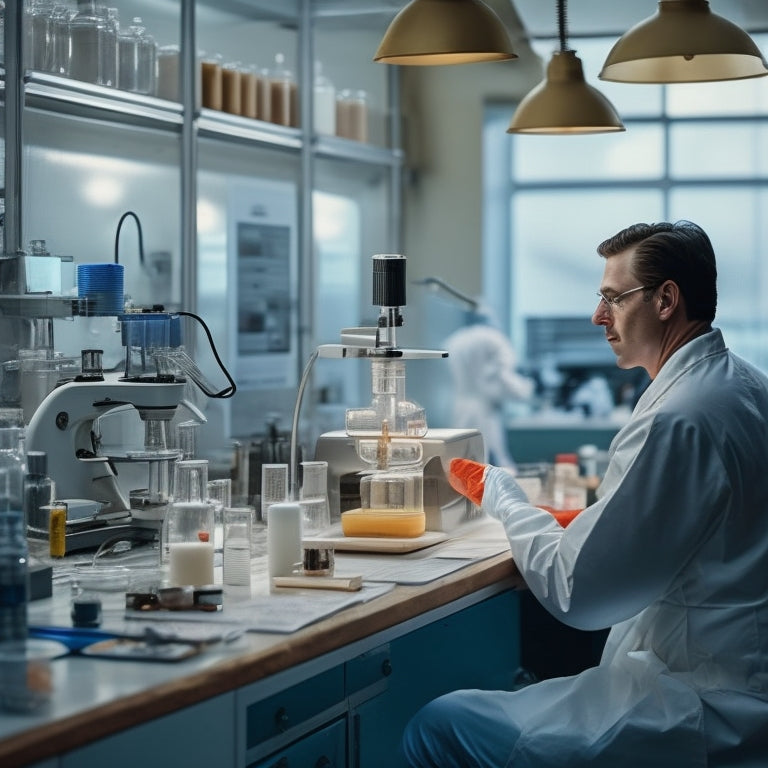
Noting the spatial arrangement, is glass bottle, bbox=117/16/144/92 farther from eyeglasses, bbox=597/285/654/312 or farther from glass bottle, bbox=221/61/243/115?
eyeglasses, bbox=597/285/654/312

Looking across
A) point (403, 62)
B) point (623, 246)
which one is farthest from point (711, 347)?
point (403, 62)

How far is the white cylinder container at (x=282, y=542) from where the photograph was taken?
8.42 feet

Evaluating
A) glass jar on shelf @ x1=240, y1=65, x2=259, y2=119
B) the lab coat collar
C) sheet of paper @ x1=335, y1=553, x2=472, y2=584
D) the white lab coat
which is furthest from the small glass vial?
glass jar on shelf @ x1=240, y1=65, x2=259, y2=119

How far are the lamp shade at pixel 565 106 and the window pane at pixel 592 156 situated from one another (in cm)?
664

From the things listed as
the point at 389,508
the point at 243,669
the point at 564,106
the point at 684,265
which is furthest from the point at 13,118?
Result: the point at 243,669

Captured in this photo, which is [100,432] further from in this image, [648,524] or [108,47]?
[108,47]

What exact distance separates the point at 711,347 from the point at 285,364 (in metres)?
3.17

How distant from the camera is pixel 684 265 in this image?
2.76m

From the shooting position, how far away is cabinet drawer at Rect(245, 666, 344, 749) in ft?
6.82

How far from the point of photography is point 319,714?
90.1 inches

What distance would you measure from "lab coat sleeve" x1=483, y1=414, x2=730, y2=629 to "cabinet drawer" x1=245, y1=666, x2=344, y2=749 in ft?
1.56

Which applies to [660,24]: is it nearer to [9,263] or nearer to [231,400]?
[9,263]

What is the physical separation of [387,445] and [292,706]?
0.96 metres

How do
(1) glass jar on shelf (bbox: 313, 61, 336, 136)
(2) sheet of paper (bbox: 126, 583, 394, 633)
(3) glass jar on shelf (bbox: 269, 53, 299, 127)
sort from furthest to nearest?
(1) glass jar on shelf (bbox: 313, 61, 336, 136)
(3) glass jar on shelf (bbox: 269, 53, 299, 127)
(2) sheet of paper (bbox: 126, 583, 394, 633)
